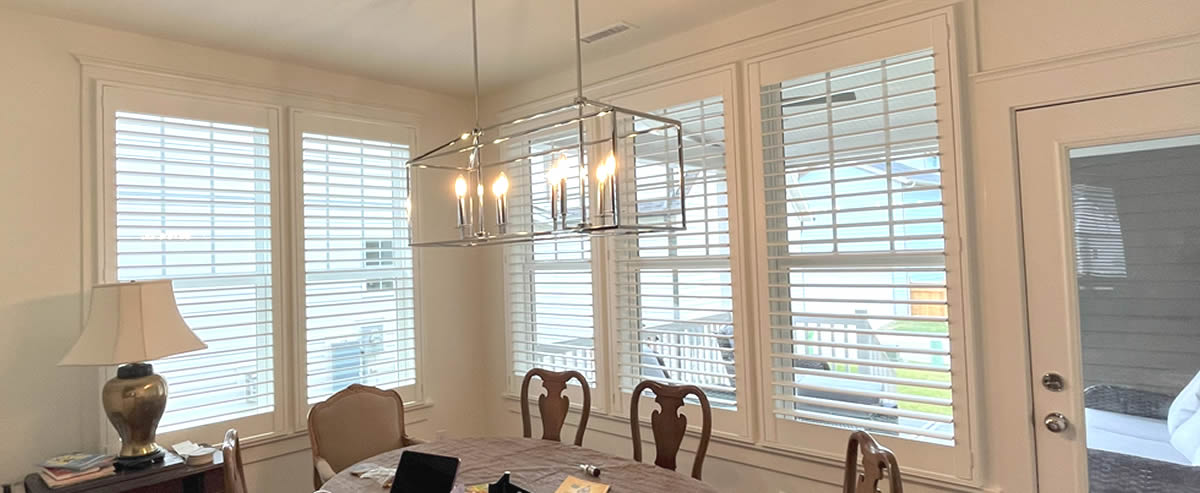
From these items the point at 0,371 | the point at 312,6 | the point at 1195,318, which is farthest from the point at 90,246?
the point at 1195,318

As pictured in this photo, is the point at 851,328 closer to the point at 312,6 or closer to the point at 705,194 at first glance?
the point at 705,194

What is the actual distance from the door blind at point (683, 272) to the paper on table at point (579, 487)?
1.01 metres

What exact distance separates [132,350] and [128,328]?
0.10m

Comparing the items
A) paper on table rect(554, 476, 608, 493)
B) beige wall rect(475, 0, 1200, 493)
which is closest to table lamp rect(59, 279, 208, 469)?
paper on table rect(554, 476, 608, 493)

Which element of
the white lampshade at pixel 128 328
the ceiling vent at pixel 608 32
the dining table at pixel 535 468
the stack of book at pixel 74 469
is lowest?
the dining table at pixel 535 468

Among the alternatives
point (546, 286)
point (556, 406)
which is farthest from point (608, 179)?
point (546, 286)

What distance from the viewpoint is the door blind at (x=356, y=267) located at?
3.48 metres

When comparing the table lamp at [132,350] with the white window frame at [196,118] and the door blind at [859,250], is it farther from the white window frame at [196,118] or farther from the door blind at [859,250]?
the door blind at [859,250]

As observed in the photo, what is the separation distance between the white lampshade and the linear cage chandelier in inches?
43.0

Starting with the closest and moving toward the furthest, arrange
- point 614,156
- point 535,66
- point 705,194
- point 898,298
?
point 614,156
point 898,298
point 705,194
point 535,66

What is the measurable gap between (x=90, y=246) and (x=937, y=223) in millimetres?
3631

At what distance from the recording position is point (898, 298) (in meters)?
2.47

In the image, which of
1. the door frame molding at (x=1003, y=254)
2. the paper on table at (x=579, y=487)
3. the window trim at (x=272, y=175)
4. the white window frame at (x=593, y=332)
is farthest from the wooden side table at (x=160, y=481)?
the door frame molding at (x=1003, y=254)

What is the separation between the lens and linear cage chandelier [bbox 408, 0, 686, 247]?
1.91 meters
